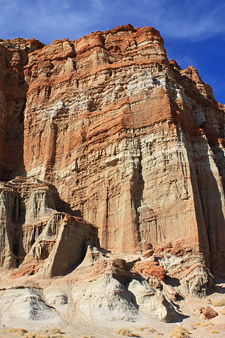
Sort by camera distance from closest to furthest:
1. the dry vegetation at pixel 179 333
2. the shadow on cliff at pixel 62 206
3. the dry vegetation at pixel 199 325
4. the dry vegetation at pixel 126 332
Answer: the dry vegetation at pixel 126 332
the dry vegetation at pixel 179 333
the dry vegetation at pixel 199 325
the shadow on cliff at pixel 62 206

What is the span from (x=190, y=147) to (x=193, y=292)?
53.8 feet

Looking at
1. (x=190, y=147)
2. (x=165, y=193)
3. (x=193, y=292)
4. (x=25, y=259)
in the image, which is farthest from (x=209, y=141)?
(x=25, y=259)

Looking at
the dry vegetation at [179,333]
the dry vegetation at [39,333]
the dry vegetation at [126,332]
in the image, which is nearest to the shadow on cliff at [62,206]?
the dry vegetation at [179,333]

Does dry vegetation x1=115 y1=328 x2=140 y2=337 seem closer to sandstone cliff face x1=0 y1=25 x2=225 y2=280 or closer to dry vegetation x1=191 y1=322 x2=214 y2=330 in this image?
dry vegetation x1=191 y1=322 x2=214 y2=330

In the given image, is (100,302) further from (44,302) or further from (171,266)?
(171,266)

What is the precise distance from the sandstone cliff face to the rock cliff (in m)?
0.13

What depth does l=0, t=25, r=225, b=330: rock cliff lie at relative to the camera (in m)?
36.7

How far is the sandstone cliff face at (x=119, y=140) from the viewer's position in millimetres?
40000

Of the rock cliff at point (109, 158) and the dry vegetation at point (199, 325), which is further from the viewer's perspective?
the rock cliff at point (109, 158)

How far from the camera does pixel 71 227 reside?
34.1m

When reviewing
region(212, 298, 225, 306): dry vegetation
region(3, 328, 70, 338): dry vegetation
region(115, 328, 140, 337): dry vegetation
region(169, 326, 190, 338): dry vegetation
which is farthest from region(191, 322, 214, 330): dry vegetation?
region(3, 328, 70, 338): dry vegetation

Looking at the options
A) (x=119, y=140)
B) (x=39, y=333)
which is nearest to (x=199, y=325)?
(x=39, y=333)

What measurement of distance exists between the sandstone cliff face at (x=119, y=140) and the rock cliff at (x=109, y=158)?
13 centimetres

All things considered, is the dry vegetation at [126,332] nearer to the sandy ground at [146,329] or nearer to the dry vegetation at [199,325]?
the sandy ground at [146,329]
